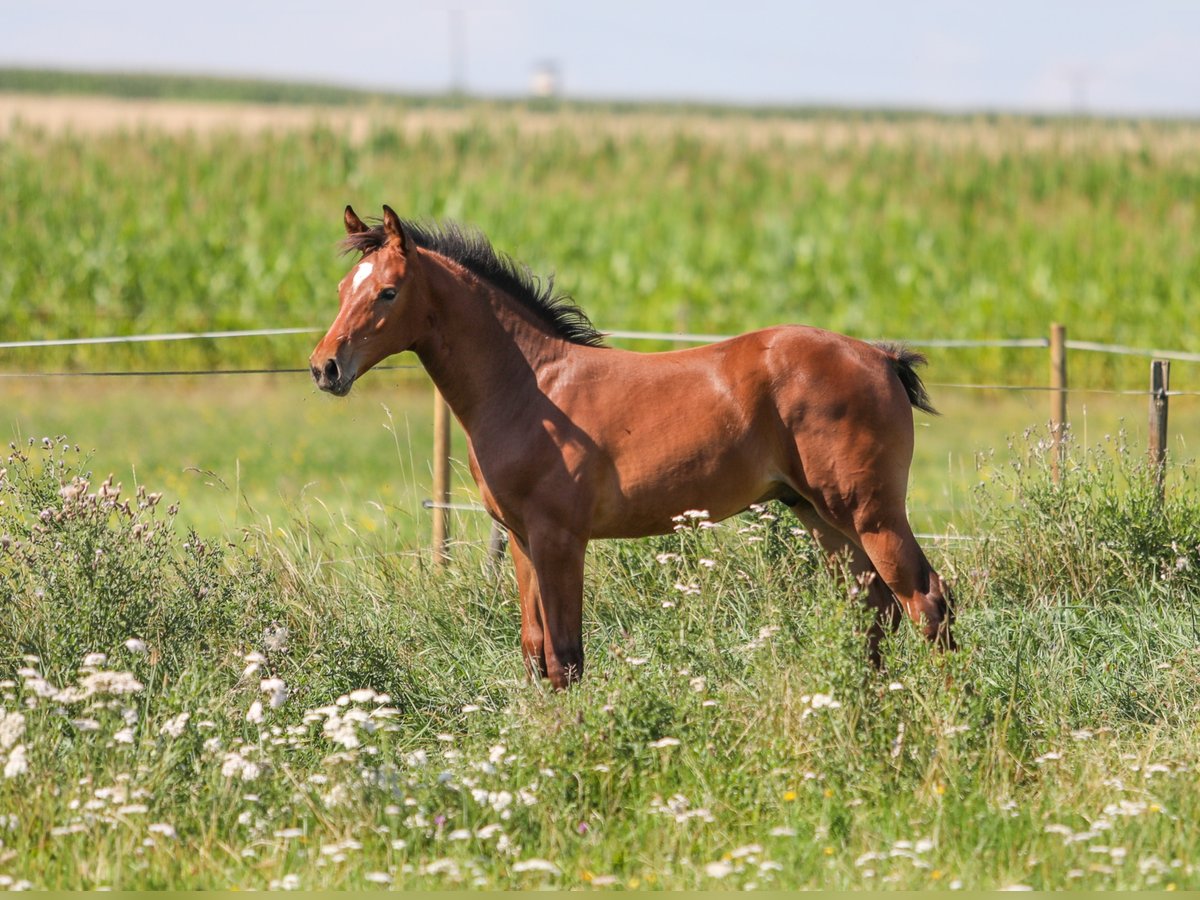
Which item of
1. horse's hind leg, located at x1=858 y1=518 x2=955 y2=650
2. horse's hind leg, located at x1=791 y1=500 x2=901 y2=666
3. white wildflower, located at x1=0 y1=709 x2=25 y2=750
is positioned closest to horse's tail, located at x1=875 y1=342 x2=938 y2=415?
horse's hind leg, located at x1=858 y1=518 x2=955 y2=650

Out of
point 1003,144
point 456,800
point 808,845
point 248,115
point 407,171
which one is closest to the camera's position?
point 808,845

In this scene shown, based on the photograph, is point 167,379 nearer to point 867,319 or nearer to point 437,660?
point 867,319

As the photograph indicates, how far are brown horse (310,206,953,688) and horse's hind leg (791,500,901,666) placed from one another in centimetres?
18

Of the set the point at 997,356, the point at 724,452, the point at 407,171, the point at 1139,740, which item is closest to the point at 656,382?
the point at 724,452

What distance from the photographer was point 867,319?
64.1 ft

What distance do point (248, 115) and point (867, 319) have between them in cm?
2237

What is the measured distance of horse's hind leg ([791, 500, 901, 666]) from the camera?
6176 millimetres

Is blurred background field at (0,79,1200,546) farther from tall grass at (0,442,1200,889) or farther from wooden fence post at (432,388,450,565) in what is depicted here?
tall grass at (0,442,1200,889)

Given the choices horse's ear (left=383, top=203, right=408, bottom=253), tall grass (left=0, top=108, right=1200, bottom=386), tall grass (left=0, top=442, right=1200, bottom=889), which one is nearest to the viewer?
tall grass (left=0, top=442, right=1200, bottom=889)

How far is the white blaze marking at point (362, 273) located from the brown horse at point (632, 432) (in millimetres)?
154

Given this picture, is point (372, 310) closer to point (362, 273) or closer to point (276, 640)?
point (362, 273)

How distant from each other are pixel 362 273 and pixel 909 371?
8.07ft

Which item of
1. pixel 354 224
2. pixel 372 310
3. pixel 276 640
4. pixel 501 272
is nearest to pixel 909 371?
pixel 501 272

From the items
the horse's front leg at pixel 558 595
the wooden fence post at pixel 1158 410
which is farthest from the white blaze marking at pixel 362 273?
the wooden fence post at pixel 1158 410
